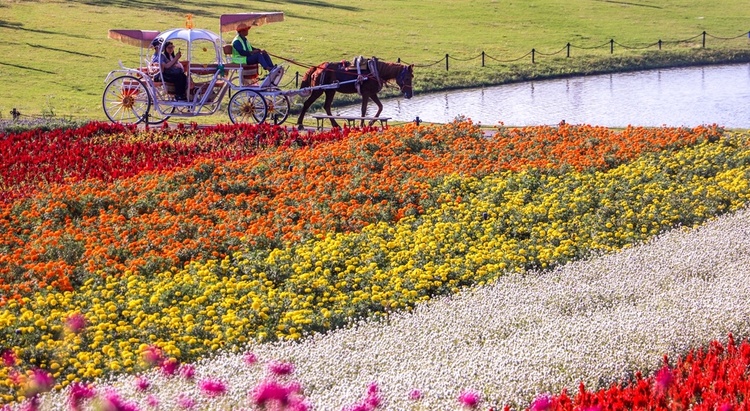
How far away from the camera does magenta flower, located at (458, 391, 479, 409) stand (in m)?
5.55

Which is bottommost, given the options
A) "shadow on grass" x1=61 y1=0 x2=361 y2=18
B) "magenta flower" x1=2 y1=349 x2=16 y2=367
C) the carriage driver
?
"magenta flower" x1=2 y1=349 x2=16 y2=367

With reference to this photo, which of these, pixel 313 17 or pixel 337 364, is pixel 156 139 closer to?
pixel 337 364

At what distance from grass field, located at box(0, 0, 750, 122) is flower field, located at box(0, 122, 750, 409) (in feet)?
24.4

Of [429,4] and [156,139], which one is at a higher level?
[429,4]

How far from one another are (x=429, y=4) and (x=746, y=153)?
3243 centimetres

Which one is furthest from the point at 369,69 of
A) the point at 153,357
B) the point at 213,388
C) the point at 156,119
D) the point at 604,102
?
the point at 213,388

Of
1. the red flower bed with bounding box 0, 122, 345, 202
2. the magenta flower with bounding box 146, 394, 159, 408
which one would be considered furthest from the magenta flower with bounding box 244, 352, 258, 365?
the red flower bed with bounding box 0, 122, 345, 202

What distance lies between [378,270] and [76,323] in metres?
2.61

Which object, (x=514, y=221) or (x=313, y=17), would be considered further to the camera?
(x=313, y=17)

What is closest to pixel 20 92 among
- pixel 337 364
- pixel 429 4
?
pixel 337 364

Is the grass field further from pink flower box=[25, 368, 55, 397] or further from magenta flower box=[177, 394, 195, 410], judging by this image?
magenta flower box=[177, 394, 195, 410]

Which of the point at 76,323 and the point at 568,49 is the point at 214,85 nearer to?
the point at 76,323

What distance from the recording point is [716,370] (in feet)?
19.2

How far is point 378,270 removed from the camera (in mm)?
8344
